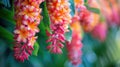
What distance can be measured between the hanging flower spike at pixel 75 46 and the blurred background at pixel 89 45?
0.03 m

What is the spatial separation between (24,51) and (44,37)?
1.27 ft

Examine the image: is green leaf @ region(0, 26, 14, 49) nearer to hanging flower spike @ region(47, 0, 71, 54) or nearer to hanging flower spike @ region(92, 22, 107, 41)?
hanging flower spike @ region(47, 0, 71, 54)

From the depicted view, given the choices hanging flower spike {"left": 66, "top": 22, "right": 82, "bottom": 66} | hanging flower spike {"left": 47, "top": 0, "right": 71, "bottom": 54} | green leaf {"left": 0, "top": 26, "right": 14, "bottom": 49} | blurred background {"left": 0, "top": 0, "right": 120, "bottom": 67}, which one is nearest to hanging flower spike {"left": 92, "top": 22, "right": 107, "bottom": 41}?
blurred background {"left": 0, "top": 0, "right": 120, "bottom": 67}

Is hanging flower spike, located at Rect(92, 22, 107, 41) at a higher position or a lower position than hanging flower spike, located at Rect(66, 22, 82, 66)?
higher

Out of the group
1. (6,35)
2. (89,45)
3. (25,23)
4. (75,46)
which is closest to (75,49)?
(75,46)

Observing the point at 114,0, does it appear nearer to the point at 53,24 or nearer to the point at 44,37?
the point at 44,37

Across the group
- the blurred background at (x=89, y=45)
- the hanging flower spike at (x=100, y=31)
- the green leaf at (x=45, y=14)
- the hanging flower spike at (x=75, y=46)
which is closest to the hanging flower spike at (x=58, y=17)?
the green leaf at (x=45, y=14)

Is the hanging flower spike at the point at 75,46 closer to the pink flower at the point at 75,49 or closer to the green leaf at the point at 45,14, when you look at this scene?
the pink flower at the point at 75,49

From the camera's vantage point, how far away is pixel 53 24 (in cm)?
120

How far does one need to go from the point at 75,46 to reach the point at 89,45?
13.0 inches

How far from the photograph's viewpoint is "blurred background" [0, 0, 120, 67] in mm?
1403

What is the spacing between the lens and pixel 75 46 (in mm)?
1801

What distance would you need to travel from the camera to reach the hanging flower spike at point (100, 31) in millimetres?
2141

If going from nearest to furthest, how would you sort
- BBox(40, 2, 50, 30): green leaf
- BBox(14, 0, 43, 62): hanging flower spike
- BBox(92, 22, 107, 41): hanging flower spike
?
BBox(14, 0, 43, 62): hanging flower spike < BBox(40, 2, 50, 30): green leaf < BBox(92, 22, 107, 41): hanging flower spike
